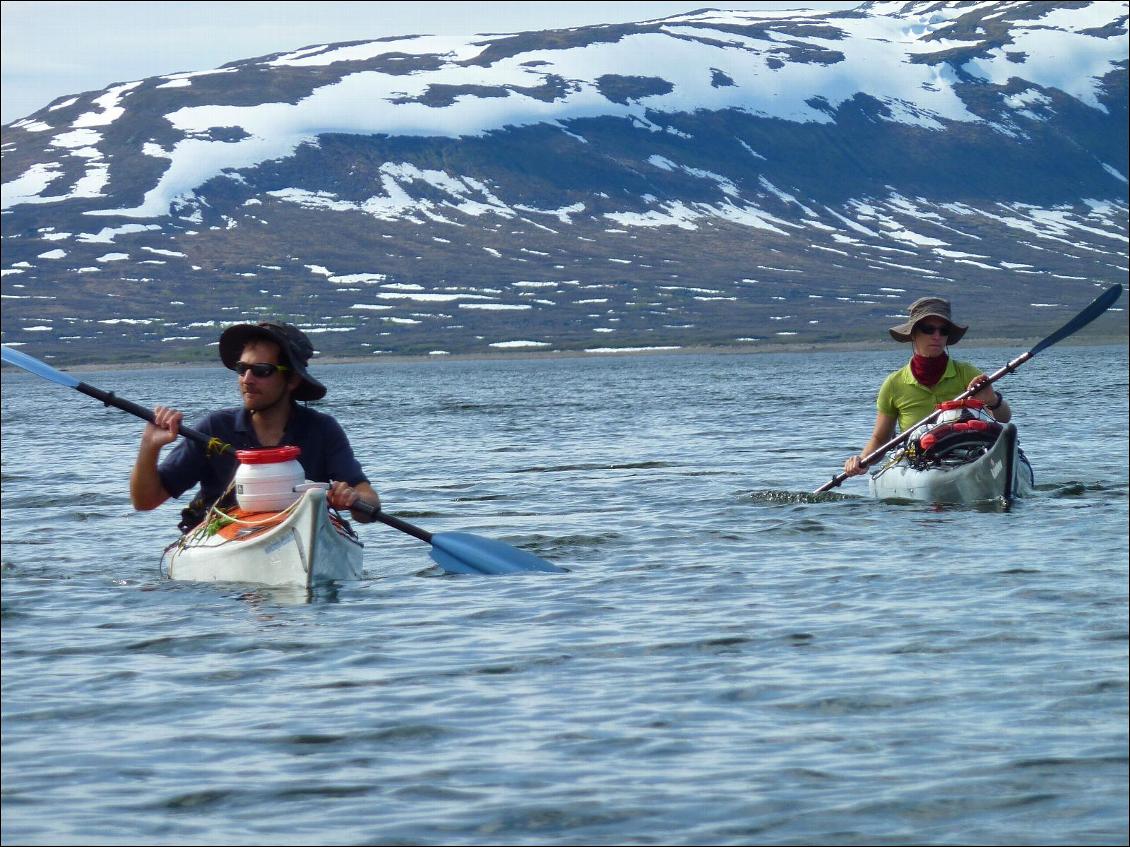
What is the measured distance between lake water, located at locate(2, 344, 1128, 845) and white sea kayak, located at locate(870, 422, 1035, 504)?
48cm

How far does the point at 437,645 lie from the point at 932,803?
15.7 ft

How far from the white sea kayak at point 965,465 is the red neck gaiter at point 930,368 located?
583mm

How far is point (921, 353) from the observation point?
1894 centimetres

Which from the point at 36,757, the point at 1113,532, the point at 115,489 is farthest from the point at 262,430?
the point at 115,489

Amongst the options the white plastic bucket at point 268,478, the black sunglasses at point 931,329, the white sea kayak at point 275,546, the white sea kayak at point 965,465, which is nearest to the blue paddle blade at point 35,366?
the white sea kayak at point 275,546

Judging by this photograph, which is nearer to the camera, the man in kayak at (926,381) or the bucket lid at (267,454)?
the bucket lid at (267,454)

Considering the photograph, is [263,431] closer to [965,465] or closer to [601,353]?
[965,465]

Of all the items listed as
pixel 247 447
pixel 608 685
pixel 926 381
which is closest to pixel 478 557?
pixel 247 447

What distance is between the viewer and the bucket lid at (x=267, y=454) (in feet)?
42.0

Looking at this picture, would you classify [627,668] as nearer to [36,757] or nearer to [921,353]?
[36,757]

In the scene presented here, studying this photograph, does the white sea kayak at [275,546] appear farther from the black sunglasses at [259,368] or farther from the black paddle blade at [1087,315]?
the black paddle blade at [1087,315]

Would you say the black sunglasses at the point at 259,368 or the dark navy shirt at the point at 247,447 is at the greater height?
the black sunglasses at the point at 259,368

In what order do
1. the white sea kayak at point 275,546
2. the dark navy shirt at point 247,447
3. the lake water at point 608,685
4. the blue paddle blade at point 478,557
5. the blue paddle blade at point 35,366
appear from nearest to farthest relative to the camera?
the lake water at point 608,685 < the dark navy shirt at point 247,447 < the white sea kayak at point 275,546 < the blue paddle blade at point 478,557 < the blue paddle blade at point 35,366

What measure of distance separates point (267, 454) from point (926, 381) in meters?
8.81
